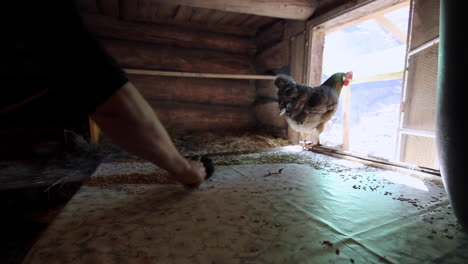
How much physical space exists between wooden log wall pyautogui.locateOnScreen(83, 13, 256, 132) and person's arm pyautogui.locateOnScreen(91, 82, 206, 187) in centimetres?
341

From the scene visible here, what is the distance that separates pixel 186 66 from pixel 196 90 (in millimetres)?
466

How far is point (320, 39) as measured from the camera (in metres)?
3.06

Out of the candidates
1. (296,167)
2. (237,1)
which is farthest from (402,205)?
(237,1)

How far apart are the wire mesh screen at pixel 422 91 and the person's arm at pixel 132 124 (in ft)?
7.59

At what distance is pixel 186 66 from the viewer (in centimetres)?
403

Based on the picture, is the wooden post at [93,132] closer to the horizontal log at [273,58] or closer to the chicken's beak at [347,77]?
the horizontal log at [273,58]

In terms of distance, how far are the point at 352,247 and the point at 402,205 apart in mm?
600

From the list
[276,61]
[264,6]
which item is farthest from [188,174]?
[276,61]

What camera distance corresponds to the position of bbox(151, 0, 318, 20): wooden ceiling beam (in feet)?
8.74

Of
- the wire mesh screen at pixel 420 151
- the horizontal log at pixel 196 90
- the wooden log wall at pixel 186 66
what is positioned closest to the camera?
the wire mesh screen at pixel 420 151

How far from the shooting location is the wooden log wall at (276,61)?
328 centimetres

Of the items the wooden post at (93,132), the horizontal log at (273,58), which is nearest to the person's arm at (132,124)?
the wooden post at (93,132)

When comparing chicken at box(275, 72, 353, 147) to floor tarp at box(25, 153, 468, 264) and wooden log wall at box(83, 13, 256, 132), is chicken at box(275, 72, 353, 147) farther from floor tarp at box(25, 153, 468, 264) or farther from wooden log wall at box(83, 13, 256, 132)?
wooden log wall at box(83, 13, 256, 132)

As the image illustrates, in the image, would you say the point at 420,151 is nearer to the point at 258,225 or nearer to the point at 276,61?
the point at 258,225
